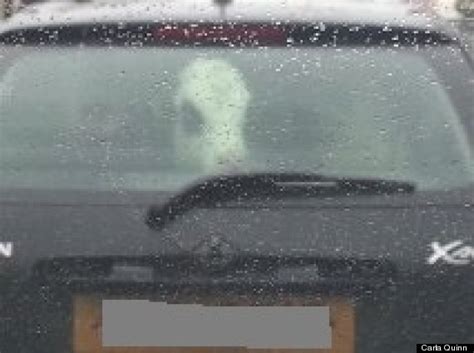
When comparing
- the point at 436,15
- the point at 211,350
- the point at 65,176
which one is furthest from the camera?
the point at 436,15

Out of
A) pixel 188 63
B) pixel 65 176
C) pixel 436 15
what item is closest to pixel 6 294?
pixel 65 176

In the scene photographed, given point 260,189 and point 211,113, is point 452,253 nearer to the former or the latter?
point 260,189

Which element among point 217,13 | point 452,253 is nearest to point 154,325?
point 452,253

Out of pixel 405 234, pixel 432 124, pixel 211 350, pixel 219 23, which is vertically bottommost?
pixel 211 350

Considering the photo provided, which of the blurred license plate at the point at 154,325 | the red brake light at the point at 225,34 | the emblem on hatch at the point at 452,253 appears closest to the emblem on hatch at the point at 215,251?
the blurred license plate at the point at 154,325

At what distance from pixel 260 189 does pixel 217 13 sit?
60cm

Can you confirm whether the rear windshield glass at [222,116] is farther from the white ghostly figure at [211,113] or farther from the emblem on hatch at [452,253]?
the emblem on hatch at [452,253]

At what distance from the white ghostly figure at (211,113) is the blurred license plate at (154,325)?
412 mm

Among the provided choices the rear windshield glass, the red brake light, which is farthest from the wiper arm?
the red brake light

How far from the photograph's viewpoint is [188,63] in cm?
396

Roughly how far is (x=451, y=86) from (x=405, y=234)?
532 mm

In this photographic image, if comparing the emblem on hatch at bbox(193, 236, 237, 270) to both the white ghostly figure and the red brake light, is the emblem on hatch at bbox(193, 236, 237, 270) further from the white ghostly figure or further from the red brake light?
the red brake light

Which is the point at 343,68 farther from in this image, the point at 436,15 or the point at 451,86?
the point at 436,15

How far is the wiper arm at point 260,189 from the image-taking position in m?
3.72
